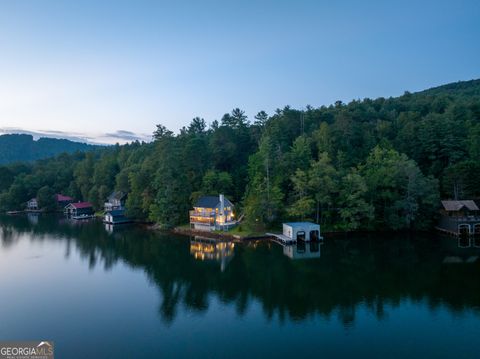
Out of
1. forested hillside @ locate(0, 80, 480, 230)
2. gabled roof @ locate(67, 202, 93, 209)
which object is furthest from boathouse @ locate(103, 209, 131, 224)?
gabled roof @ locate(67, 202, 93, 209)

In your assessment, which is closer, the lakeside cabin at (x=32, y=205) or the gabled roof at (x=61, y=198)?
the gabled roof at (x=61, y=198)

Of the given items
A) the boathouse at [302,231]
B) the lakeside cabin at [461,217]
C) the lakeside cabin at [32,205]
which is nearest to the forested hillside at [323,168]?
the lakeside cabin at [461,217]

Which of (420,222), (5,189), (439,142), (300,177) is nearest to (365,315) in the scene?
(300,177)

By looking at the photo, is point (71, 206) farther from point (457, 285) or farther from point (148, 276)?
point (457, 285)

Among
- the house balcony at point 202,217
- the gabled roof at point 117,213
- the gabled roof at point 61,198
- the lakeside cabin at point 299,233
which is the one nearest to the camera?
the lakeside cabin at point 299,233

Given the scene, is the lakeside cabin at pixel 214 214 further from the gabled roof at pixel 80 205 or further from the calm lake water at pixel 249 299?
the gabled roof at pixel 80 205

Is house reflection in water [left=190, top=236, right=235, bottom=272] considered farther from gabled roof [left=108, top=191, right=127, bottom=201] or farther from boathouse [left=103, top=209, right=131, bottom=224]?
gabled roof [left=108, top=191, right=127, bottom=201]
